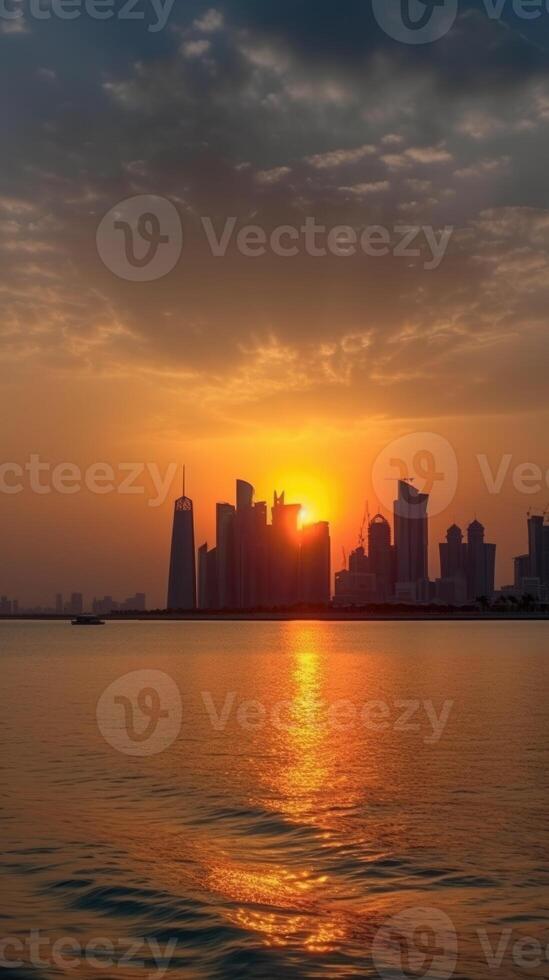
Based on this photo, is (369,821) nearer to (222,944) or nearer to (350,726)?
(222,944)

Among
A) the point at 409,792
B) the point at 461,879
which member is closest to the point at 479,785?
the point at 409,792

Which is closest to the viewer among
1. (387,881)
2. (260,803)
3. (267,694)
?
(387,881)

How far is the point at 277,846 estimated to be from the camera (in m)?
26.6

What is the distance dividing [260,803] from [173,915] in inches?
476

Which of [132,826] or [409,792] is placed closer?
[132,826]

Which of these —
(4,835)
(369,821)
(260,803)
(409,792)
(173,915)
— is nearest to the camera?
(173,915)

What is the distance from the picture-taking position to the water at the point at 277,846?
18.6 m

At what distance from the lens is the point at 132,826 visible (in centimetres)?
2898

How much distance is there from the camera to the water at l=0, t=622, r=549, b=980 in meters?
18.6

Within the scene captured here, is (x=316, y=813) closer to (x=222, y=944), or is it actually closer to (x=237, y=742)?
(x=222, y=944)

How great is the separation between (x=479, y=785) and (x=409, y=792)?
280cm

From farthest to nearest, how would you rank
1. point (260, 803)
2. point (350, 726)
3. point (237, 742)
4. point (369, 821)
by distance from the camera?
point (350, 726) < point (237, 742) < point (260, 803) < point (369, 821)

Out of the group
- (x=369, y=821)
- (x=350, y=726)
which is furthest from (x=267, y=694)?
(x=369, y=821)

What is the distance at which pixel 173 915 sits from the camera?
2066 cm
